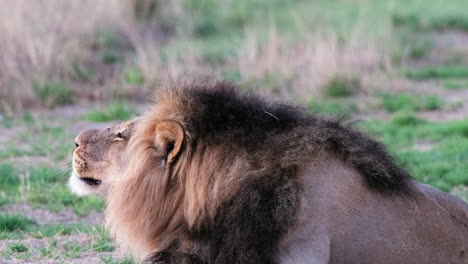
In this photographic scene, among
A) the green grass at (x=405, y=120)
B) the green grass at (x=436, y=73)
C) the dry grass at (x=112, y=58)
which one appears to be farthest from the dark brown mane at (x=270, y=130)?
the green grass at (x=436, y=73)

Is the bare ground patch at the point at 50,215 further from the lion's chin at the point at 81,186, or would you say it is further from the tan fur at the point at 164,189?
the tan fur at the point at 164,189

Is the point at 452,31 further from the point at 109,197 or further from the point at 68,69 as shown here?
the point at 109,197

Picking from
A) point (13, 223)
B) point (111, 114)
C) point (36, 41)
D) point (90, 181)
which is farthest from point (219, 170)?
point (36, 41)

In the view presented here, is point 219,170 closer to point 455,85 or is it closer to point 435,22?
point 455,85

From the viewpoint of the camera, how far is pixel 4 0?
11570mm

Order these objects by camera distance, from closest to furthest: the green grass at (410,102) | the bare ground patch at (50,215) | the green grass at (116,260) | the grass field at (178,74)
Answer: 1. the green grass at (116,260)
2. the bare ground patch at (50,215)
3. the grass field at (178,74)
4. the green grass at (410,102)

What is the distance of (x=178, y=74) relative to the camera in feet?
26.7

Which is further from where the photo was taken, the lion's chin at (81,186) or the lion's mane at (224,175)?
the lion's chin at (81,186)

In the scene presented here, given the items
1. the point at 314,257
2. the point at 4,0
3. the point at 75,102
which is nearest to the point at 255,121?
the point at 314,257

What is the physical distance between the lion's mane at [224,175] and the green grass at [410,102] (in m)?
6.42

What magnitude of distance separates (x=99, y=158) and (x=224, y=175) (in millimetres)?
772

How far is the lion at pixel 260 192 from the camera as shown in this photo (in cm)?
395

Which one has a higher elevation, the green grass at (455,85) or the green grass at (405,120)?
the green grass at (405,120)

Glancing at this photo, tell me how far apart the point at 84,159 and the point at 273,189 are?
106 centimetres
